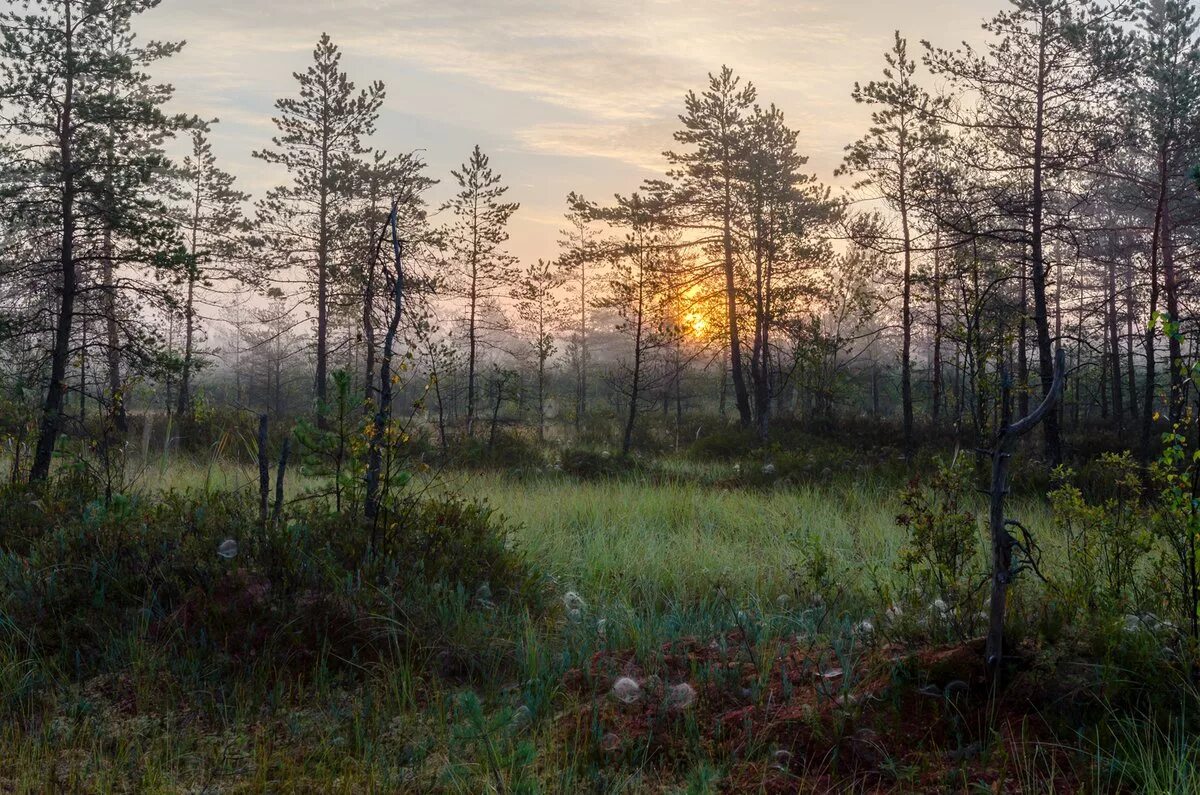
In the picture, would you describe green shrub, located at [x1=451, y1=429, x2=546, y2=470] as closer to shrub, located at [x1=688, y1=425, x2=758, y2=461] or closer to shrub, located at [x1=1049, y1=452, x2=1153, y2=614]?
shrub, located at [x1=688, y1=425, x2=758, y2=461]

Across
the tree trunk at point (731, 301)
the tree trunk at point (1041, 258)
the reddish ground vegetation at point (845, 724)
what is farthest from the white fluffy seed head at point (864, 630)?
the tree trunk at point (731, 301)

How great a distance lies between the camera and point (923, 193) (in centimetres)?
1620

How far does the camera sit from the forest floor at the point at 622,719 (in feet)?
10.5

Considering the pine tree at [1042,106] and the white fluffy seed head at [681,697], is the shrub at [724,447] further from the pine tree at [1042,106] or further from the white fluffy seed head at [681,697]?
the white fluffy seed head at [681,697]

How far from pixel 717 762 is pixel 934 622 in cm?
132

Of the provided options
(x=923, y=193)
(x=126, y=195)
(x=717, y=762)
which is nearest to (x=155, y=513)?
(x=717, y=762)

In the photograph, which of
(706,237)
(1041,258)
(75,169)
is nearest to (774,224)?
(706,237)

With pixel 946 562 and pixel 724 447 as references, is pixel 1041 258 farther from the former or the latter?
pixel 946 562

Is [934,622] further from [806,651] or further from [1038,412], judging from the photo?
[1038,412]

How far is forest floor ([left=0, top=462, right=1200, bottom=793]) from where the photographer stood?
320 cm

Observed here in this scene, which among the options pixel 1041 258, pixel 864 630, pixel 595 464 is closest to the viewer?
pixel 864 630

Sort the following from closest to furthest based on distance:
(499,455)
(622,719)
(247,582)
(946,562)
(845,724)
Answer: (845,724) < (622,719) < (946,562) < (247,582) < (499,455)

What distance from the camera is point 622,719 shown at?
3.66 metres

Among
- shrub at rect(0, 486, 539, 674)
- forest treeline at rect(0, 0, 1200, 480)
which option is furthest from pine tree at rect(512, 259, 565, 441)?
shrub at rect(0, 486, 539, 674)
